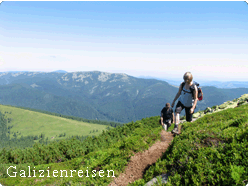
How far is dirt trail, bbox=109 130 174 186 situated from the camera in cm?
710

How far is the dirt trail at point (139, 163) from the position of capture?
7098 mm

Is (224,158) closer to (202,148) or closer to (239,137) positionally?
(202,148)

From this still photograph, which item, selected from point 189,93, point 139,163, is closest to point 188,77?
point 189,93

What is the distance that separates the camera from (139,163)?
817cm

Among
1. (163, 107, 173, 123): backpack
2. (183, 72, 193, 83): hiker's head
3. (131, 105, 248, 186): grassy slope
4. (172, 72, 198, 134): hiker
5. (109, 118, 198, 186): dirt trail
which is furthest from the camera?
(163, 107, 173, 123): backpack

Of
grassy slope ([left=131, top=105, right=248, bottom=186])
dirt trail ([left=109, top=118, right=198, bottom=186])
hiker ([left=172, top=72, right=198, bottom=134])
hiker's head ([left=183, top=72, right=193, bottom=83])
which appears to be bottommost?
dirt trail ([left=109, top=118, right=198, bottom=186])

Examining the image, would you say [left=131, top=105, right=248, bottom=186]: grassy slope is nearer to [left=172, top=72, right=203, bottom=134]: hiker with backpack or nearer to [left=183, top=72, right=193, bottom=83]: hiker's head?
[left=172, top=72, right=203, bottom=134]: hiker with backpack

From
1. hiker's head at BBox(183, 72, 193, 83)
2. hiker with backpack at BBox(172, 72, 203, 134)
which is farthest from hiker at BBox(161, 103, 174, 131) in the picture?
hiker's head at BBox(183, 72, 193, 83)

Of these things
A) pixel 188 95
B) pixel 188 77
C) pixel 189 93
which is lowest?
pixel 188 95

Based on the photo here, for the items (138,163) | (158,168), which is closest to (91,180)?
(138,163)

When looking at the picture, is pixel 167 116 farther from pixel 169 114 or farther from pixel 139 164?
pixel 139 164

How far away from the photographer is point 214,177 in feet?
15.5

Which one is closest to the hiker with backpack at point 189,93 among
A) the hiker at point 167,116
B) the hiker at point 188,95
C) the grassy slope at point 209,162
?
the hiker at point 188,95

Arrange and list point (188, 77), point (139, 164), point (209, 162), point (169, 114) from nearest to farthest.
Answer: point (209, 162), point (139, 164), point (188, 77), point (169, 114)
